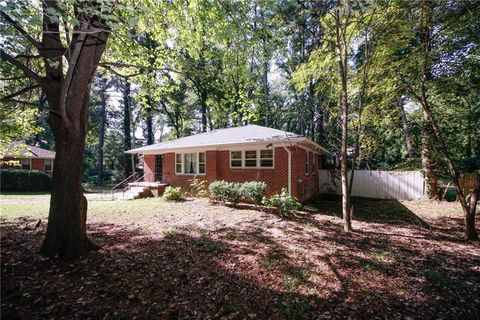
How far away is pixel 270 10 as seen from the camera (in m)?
6.58

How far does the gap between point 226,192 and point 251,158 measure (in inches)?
94.4

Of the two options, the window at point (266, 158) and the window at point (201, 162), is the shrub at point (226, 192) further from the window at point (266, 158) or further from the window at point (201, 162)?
the window at point (201, 162)

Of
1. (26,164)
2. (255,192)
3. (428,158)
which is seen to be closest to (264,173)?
(255,192)

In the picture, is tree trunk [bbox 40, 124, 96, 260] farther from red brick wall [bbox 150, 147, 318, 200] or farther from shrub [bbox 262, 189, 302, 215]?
red brick wall [bbox 150, 147, 318, 200]

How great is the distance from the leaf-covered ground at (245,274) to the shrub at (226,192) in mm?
3612

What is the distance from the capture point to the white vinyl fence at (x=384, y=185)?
1344 centimetres

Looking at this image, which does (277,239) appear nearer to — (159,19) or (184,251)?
(184,251)

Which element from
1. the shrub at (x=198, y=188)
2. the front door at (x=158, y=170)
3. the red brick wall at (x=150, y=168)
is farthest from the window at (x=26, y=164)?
the shrub at (x=198, y=188)

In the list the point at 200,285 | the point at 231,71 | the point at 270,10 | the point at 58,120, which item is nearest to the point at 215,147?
the point at 231,71

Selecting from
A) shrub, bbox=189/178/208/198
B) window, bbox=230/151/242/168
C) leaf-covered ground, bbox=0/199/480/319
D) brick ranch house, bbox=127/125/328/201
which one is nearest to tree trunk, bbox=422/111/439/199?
leaf-covered ground, bbox=0/199/480/319

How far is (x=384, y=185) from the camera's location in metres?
14.4

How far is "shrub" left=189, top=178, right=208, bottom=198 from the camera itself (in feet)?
43.9

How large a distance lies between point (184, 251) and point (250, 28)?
5.44 m

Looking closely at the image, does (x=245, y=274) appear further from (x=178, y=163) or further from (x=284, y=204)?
(x=178, y=163)
